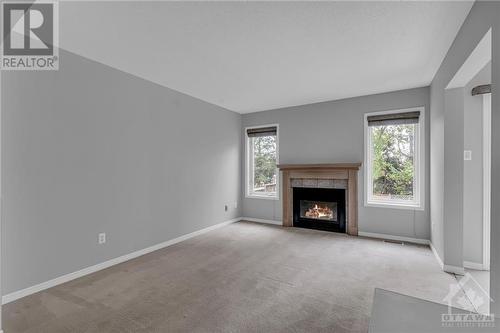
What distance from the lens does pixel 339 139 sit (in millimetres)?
4578

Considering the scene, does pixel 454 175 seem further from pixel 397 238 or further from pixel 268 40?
pixel 268 40

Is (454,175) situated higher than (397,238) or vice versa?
(454,175)

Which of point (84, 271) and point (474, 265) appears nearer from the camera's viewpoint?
point (84, 271)

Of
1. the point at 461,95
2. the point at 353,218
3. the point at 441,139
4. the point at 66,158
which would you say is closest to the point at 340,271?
the point at 353,218

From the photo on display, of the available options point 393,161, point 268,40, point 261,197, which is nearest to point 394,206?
point 393,161

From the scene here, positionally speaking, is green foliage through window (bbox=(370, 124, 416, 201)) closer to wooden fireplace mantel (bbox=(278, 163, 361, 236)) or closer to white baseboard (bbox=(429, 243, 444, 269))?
wooden fireplace mantel (bbox=(278, 163, 361, 236))

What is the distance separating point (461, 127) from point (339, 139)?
1.97m

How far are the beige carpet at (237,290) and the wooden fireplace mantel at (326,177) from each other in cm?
76

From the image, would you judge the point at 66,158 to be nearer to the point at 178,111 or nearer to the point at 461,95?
the point at 178,111

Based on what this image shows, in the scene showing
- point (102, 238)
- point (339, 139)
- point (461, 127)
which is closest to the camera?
point (461, 127)

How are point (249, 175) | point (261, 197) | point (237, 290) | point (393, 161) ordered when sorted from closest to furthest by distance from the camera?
1. point (237, 290)
2. point (393, 161)
3. point (261, 197)
4. point (249, 175)

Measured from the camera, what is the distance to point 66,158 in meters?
2.68

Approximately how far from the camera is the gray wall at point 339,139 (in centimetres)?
398

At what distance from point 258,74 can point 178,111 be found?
1.57 m
